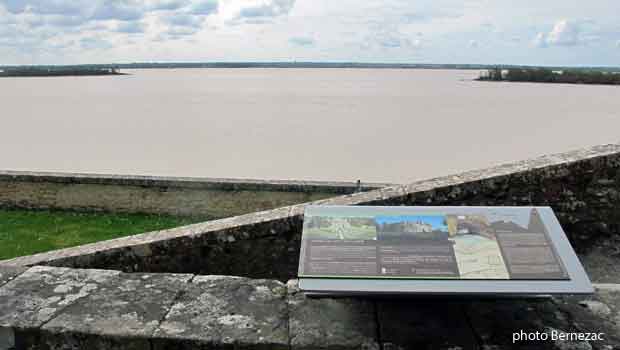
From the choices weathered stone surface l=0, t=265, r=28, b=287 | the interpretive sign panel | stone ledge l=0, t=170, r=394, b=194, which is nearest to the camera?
the interpretive sign panel

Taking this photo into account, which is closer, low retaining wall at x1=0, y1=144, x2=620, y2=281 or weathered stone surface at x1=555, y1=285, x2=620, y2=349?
weathered stone surface at x1=555, y1=285, x2=620, y2=349

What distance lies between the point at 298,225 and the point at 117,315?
168 cm

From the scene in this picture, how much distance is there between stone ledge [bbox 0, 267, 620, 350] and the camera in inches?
72.3

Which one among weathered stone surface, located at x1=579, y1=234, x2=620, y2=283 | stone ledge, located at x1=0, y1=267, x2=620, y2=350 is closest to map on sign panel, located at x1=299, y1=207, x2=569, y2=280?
stone ledge, located at x1=0, y1=267, x2=620, y2=350

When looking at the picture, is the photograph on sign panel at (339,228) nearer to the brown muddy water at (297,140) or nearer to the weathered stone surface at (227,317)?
the weathered stone surface at (227,317)

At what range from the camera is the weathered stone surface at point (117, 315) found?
1.85 meters

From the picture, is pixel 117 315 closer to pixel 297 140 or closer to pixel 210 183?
pixel 210 183

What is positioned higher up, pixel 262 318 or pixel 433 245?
pixel 433 245

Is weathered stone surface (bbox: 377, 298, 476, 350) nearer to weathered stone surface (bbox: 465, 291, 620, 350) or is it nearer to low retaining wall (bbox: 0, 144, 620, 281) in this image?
weathered stone surface (bbox: 465, 291, 620, 350)

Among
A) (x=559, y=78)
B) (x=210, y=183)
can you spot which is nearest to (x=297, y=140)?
(x=210, y=183)

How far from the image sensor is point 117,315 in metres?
1.99

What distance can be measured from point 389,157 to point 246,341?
16.2 m

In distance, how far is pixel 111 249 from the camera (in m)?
3.54

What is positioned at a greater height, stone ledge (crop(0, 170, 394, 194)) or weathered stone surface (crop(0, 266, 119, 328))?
weathered stone surface (crop(0, 266, 119, 328))
